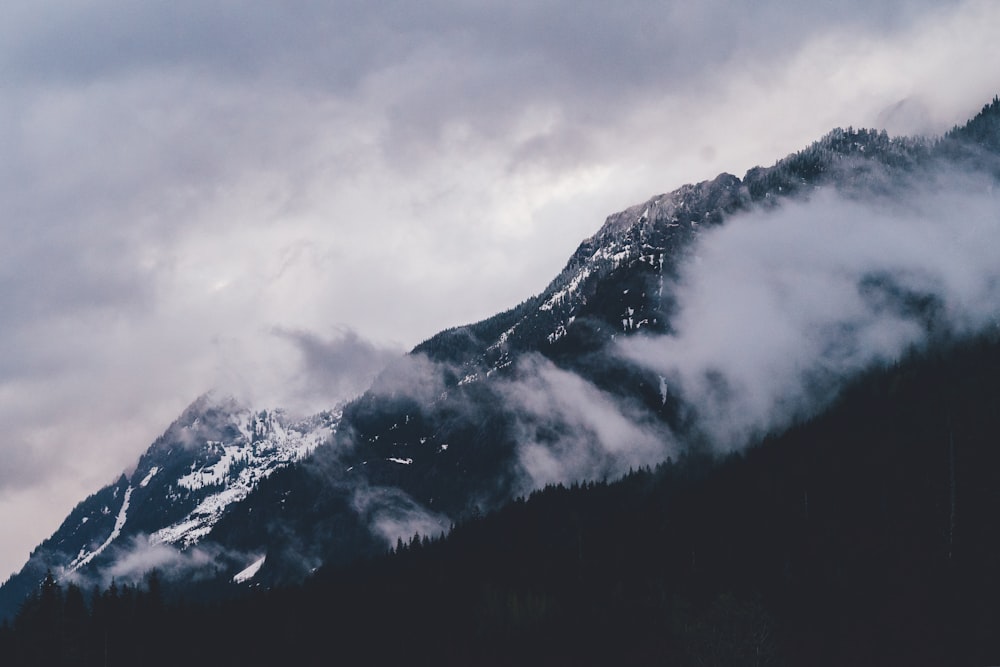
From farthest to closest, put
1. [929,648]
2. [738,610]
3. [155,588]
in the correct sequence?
1. [155,588]
2. [929,648]
3. [738,610]

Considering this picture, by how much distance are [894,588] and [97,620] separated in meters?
125

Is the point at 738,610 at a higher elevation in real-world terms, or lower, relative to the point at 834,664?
higher

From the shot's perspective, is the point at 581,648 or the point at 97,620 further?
the point at 581,648

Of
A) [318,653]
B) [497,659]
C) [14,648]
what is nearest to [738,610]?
[497,659]

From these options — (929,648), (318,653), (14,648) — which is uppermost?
(14,648)

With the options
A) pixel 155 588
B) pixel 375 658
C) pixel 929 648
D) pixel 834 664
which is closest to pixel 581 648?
pixel 375 658

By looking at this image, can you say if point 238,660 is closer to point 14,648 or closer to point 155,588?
point 155,588

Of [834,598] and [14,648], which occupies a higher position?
[14,648]

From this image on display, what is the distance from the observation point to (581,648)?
7653 inches

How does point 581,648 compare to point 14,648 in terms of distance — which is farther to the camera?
point 581,648

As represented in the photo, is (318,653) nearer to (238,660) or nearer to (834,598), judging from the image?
(238,660)

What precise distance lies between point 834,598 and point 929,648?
31.5m

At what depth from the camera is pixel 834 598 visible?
187625 mm

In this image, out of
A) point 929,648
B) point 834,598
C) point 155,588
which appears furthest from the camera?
point 834,598
